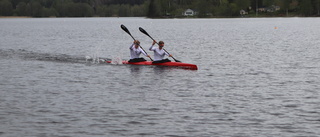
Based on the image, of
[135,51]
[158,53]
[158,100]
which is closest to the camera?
[158,100]

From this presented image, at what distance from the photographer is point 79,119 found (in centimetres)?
2134

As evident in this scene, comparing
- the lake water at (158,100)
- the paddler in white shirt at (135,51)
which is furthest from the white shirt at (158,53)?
the lake water at (158,100)

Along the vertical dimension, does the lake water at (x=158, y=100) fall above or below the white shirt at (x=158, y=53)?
below

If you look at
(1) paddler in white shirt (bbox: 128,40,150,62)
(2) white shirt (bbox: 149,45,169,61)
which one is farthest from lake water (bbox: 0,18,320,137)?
(2) white shirt (bbox: 149,45,169,61)

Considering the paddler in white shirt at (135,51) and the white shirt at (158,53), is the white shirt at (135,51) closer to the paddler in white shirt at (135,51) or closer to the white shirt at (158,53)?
the paddler in white shirt at (135,51)

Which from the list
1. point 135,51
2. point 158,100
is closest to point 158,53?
point 135,51

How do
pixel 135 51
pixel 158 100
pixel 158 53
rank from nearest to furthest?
1. pixel 158 100
2. pixel 158 53
3. pixel 135 51

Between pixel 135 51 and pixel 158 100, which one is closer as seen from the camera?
pixel 158 100

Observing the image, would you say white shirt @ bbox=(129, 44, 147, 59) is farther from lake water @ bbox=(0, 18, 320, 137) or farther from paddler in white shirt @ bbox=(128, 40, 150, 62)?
lake water @ bbox=(0, 18, 320, 137)

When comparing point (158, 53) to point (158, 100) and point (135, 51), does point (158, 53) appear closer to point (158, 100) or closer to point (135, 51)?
point (135, 51)

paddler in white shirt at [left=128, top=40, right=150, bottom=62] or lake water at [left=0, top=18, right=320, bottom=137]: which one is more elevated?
paddler in white shirt at [left=128, top=40, right=150, bottom=62]

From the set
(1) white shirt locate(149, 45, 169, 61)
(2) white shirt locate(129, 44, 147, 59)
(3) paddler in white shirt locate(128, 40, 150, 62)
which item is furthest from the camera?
(2) white shirt locate(129, 44, 147, 59)

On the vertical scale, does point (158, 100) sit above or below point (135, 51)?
below

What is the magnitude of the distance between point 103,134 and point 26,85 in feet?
45.4
